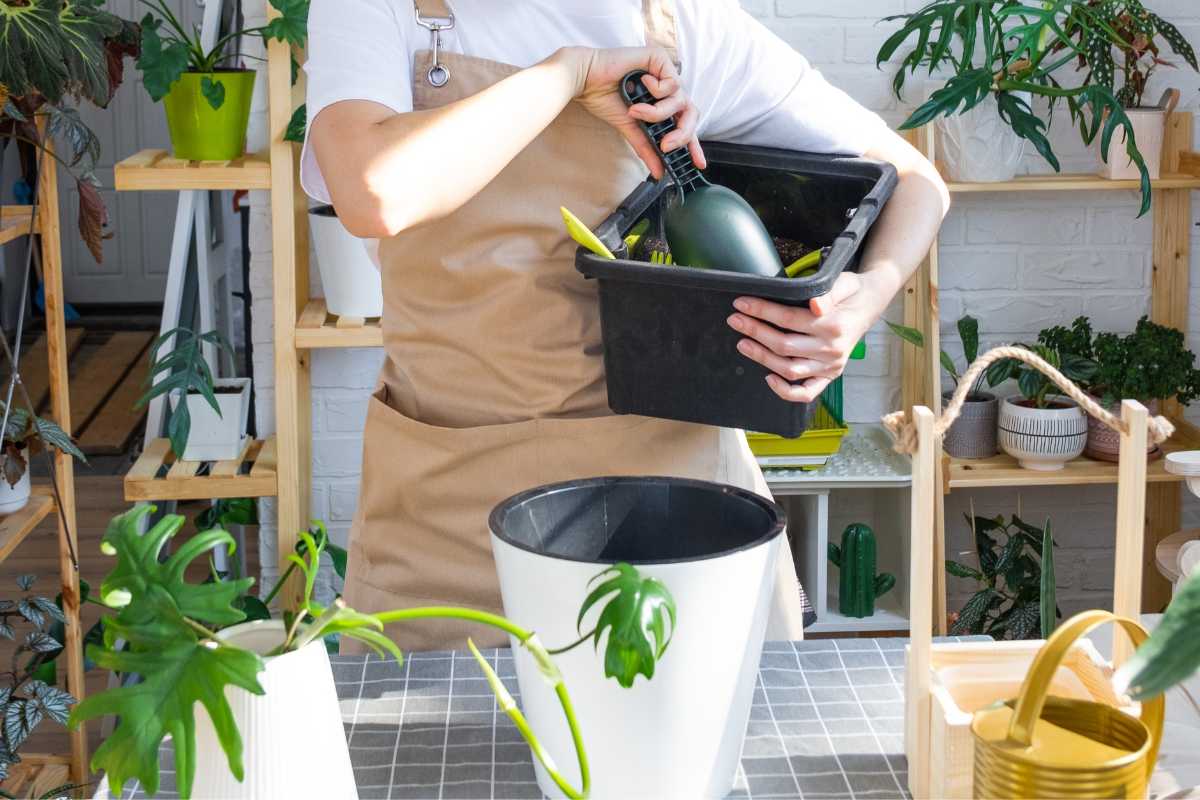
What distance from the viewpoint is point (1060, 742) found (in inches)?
28.2

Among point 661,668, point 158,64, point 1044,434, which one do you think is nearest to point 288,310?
point 158,64

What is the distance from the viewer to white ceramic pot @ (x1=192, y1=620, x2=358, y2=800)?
28.3 inches

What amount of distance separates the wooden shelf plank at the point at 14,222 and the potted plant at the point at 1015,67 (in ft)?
4.99

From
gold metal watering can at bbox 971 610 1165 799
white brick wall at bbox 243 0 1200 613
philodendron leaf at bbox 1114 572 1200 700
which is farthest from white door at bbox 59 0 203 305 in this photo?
philodendron leaf at bbox 1114 572 1200 700

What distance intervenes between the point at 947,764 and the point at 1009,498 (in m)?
2.33

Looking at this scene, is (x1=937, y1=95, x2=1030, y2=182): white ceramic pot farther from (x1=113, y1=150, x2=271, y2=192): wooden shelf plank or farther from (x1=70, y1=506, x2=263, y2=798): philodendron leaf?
(x1=70, y1=506, x2=263, y2=798): philodendron leaf

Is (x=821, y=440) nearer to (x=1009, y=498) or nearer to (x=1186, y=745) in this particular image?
(x=1009, y=498)

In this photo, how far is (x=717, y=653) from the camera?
32.4 inches

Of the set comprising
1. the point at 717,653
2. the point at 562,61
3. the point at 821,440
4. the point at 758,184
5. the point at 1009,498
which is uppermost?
the point at 562,61

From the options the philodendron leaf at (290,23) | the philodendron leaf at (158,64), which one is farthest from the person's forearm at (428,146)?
the philodendron leaf at (158,64)

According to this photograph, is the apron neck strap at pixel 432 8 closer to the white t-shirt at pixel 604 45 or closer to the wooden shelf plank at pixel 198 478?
the white t-shirt at pixel 604 45

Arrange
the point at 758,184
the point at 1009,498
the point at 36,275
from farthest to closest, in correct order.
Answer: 1. the point at 36,275
2. the point at 1009,498
3. the point at 758,184

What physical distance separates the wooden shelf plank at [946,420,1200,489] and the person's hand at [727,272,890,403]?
159 centimetres

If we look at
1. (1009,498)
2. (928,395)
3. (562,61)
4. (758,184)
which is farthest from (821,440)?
(562,61)
